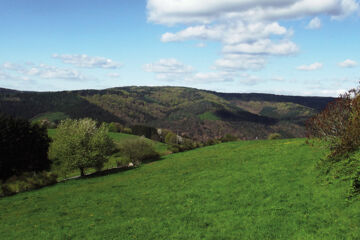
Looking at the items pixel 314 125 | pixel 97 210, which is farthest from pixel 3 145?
pixel 314 125

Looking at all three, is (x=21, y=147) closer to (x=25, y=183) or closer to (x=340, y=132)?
(x=25, y=183)

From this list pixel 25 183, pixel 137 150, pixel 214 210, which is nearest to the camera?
pixel 214 210

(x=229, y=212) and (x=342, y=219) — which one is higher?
(x=342, y=219)

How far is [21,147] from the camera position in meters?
67.2

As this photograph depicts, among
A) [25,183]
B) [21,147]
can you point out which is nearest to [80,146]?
[25,183]

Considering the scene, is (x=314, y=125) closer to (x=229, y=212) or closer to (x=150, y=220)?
(x=229, y=212)

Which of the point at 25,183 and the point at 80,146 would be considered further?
the point at 80,146

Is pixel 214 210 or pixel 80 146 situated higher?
pixel 214 210

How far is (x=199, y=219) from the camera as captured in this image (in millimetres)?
20250

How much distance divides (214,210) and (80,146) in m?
42.3

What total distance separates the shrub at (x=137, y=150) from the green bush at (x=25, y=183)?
2408cm

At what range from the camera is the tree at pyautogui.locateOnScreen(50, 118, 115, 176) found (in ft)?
183

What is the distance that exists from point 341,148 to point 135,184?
27.1 metres

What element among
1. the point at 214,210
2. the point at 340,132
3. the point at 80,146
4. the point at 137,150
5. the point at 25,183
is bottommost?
the point at 25,183
